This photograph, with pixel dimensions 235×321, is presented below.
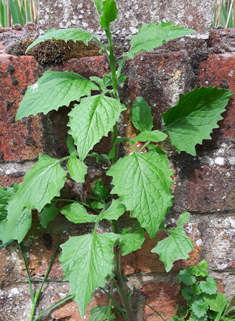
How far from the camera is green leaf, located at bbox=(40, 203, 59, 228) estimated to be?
3.12 feet

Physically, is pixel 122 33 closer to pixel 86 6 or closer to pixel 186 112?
pixel 86 6

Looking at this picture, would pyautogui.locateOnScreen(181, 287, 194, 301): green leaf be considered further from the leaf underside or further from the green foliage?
the leaf underside

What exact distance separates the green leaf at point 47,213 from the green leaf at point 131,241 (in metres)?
0.29

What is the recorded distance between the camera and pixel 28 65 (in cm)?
91

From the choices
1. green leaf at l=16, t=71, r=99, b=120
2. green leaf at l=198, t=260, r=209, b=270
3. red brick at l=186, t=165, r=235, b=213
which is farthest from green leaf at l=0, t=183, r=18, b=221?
green leaf at l=198, t=260, r=209, b=270

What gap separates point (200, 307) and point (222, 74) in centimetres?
88

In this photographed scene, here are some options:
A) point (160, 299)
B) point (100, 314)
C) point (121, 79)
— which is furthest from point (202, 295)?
point (121, 79)

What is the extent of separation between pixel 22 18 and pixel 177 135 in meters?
1.40

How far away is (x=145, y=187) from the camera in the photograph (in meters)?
0.69

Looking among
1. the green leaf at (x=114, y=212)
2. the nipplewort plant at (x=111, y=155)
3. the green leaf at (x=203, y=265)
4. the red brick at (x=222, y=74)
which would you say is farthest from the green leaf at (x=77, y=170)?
the green leaf at (x=203, y=265)

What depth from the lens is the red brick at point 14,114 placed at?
912mm

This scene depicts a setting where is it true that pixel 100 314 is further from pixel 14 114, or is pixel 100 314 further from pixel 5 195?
pixel 14 114

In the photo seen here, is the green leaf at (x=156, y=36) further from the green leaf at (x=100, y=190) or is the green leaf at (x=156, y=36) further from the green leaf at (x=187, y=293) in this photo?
the green leaf at (x=187, y=293)

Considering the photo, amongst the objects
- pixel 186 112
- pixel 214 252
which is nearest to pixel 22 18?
pixel 186 112
